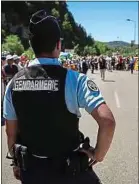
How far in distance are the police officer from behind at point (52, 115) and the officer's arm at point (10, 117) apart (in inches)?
0.5

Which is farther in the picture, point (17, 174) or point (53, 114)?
point (17, 174)

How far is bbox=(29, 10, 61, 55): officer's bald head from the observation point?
8.93 ft

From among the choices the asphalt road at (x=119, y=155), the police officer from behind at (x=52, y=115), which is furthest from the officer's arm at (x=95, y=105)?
the asphalt road at (x=119, y=155)

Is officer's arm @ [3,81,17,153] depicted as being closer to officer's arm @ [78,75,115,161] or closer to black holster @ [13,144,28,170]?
black holster @ [13,144,28,170]

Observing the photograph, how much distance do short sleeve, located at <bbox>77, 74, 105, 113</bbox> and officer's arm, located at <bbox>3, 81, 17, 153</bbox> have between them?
44 cm

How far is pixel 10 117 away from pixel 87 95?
53 cm

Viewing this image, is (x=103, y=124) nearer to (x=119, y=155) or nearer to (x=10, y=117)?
(x=10, y=117)

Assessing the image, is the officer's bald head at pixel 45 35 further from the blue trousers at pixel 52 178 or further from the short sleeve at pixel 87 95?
the blue trousers at pixel 52 178

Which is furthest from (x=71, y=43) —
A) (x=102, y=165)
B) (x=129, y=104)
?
(x=102, y=165)

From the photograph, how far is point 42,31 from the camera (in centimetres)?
273

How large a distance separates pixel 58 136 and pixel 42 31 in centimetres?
64

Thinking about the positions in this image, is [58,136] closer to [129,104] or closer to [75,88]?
[75,88]

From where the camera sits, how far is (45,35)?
8.91 feet

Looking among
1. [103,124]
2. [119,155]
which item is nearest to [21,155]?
[103,124]
